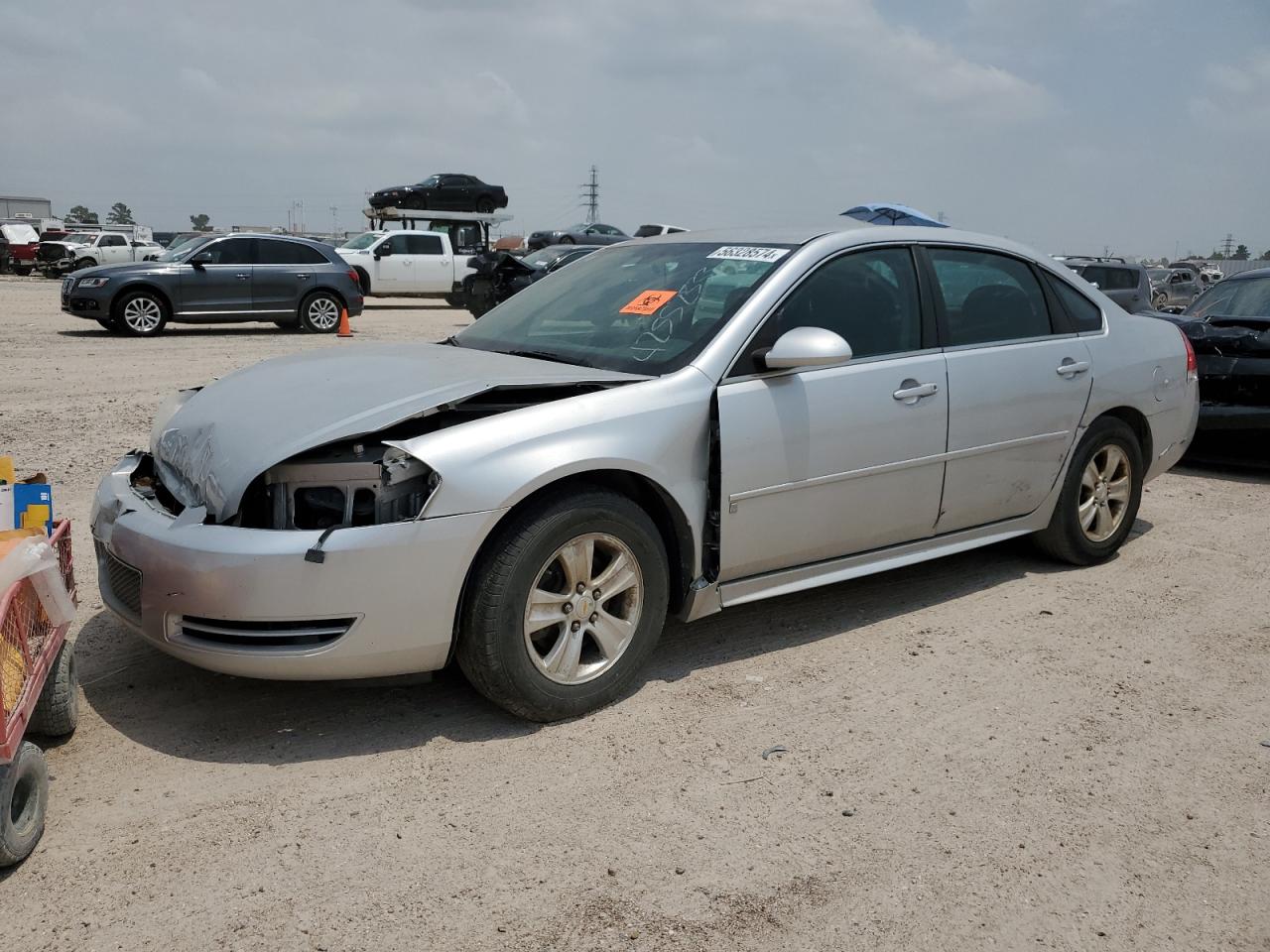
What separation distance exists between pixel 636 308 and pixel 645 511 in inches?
38.2

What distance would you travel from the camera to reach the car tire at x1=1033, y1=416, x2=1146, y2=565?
5.34 m

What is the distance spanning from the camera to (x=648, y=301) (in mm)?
4453

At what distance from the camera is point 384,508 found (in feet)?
11.1

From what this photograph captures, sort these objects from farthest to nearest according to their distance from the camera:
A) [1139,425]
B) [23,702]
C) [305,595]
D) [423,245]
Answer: [423,245] → [1139,425] → [305,595] → [23,702]

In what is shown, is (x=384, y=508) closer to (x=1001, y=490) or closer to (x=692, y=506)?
(x=692, y=506)

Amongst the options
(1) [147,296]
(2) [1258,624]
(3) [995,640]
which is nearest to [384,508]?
(3) [995,640]

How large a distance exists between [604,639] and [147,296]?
1480 cm

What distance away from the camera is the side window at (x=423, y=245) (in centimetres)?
2616

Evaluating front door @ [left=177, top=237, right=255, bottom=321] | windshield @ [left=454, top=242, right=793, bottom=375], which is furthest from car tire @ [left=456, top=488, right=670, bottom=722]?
front door @ [left=177, top=237, right=255, bottom=321]

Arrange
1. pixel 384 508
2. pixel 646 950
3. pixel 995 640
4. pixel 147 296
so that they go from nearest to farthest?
1. pixel 646 950
2. pixel 384 508
3. pixel 995 640
4. pixel 147 296

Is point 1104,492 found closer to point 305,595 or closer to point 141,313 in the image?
point 305,595

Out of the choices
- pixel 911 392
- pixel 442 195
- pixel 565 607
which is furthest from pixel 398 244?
pixel 565 607

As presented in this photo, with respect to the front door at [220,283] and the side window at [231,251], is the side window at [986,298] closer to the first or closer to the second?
the front door at [220,283]

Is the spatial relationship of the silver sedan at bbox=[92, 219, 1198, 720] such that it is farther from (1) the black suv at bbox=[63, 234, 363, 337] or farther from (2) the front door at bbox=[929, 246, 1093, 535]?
(1) the black suv at bbox=[63, 234, 363, 337]
